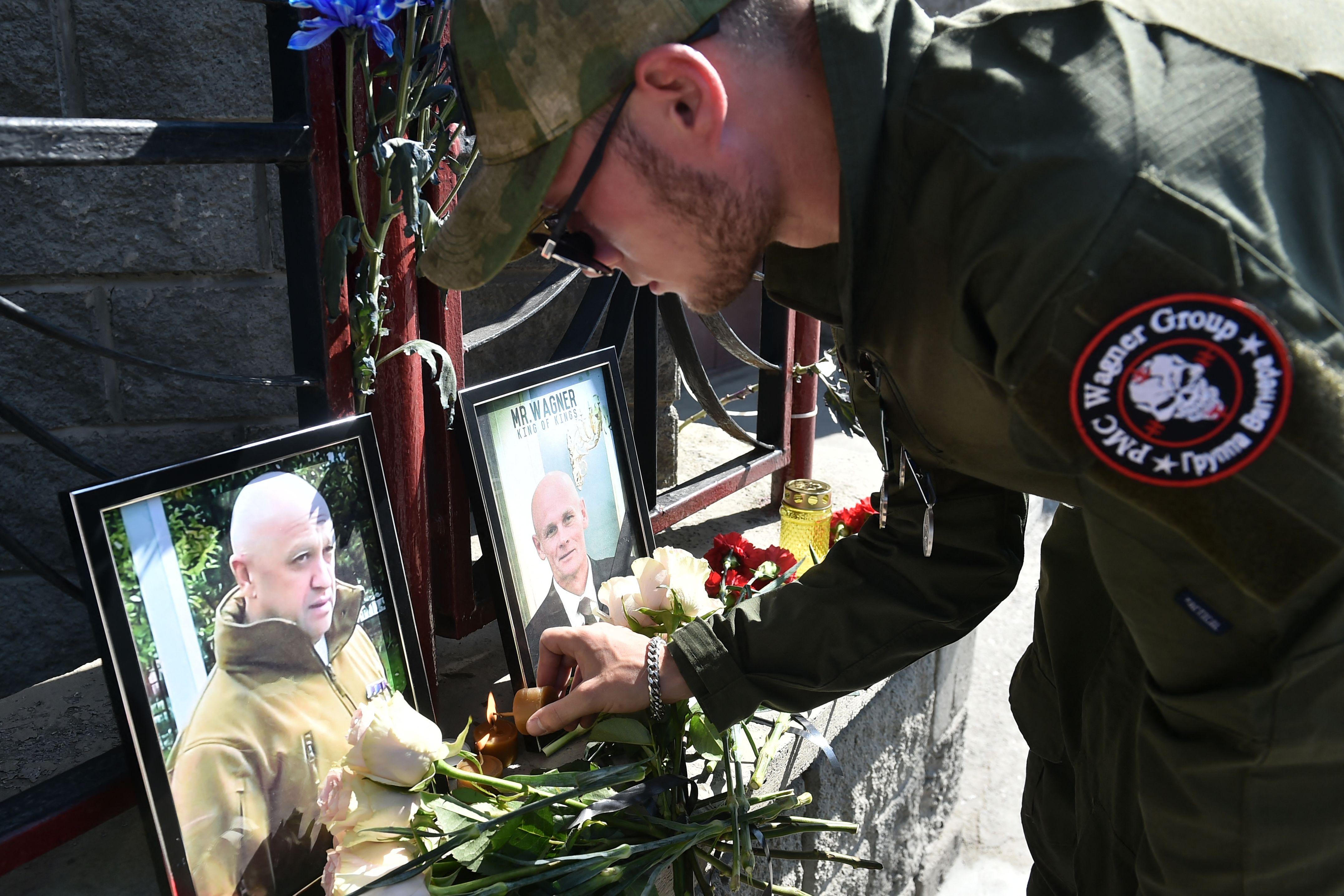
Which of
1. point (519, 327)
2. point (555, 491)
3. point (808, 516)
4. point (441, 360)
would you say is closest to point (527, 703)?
point (555, 491)

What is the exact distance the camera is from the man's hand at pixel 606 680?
1.47 m

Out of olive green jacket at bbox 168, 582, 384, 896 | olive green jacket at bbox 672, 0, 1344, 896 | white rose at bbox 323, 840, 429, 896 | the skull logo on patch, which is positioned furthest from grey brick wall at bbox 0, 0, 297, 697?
the skull logo on patch

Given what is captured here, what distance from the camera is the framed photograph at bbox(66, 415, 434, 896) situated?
1.22 meters

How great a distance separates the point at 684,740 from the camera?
5.04ft

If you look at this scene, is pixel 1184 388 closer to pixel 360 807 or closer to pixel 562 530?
pixel 360 807

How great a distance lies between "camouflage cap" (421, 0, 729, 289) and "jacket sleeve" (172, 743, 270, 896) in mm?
680

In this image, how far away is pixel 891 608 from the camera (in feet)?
5.05

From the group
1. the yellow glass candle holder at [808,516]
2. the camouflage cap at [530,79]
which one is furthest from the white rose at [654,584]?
the yellow glass candle holder at [808,516]

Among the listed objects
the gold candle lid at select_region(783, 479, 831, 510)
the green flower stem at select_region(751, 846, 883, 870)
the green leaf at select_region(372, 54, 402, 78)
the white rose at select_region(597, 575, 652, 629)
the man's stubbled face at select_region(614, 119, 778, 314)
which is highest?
the green leaf at select_region(372, 54, 402, 78)

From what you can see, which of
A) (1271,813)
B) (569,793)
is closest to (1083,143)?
(1271,813)

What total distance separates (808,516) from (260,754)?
5.46 feet

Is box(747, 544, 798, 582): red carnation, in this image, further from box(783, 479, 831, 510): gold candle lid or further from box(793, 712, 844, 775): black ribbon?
box(783, 479, 831, 510): gold candle lid

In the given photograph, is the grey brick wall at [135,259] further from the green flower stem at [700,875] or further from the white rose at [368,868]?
the green flower stem at [700,875]

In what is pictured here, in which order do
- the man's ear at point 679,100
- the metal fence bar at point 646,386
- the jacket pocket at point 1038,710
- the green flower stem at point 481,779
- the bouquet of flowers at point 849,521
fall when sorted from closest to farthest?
the man's ear at point 679,100 → the green flower stem at point 481,779 → the jacket pocket at point 1038,710 → the bouquet of flowers at point 849,521 → the metal fence bar at point 646,386
